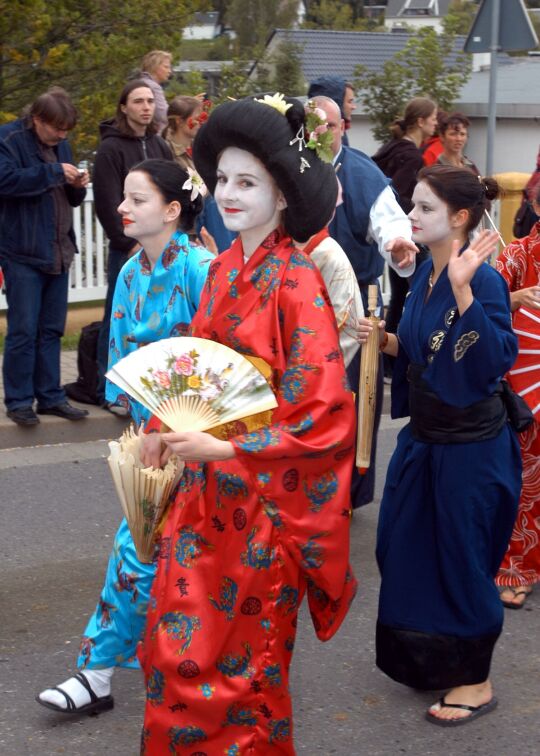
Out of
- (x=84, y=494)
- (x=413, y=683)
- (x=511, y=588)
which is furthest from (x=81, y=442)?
(x=413, y=683)

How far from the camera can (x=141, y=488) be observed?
3.39m

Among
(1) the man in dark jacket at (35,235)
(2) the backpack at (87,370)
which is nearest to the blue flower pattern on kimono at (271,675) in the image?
(1) the man in dark jacket at (35,235)

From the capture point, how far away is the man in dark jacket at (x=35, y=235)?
6.93 meters

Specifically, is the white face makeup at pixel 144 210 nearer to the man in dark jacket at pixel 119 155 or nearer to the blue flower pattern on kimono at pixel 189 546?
the blue flower pattern on kimono at pixel 189 546

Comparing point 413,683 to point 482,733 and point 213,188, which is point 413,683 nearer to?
point 482,733

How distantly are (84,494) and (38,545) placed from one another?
804 millimetres

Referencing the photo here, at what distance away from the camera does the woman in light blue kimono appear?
3.79 metres

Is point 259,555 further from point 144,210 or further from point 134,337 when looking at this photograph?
point 144,210

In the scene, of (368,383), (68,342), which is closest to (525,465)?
(368,383)

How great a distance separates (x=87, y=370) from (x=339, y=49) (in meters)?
32.2

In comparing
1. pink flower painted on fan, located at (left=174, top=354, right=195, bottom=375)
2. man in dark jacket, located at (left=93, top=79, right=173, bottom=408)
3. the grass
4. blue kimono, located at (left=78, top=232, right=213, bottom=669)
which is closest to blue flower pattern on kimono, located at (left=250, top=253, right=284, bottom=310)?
pink flower painted on fan, located at (left=174, top=354, right=195, bottom=375)

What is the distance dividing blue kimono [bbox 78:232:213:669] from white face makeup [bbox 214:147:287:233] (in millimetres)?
775

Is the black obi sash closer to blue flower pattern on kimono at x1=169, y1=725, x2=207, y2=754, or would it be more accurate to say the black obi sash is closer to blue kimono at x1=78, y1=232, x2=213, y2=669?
blue kimono at x1=78, y1=232, x2=213, y2=669

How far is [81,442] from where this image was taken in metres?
7.44
